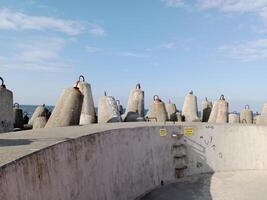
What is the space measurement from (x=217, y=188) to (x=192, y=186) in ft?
2.38

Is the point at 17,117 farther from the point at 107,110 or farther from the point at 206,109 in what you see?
the point at 206,109

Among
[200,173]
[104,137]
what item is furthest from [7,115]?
[200,173]

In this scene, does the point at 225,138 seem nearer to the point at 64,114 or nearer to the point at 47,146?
the point at 64,114

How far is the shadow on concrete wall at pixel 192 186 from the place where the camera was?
10.3 m

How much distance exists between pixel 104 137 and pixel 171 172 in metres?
4.56

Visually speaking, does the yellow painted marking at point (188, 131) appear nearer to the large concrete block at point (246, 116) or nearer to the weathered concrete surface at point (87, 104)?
the weathered concrete surface at point (87, 104)

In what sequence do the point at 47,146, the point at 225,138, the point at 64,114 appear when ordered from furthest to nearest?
the point at 225,138, the point at 64,114, the point at 47,146

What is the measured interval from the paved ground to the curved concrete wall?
426mm

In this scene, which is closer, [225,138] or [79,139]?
[79,139]

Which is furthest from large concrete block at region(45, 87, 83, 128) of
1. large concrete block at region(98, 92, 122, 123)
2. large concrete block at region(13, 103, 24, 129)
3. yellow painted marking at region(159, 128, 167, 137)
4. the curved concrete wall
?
large concrete block at region(13, 103, 24, 129)

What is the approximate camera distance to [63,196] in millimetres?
5793

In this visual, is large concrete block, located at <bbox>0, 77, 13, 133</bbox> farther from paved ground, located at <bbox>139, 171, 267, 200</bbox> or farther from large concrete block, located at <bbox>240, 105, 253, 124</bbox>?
large concrete block, located at <bbox>240, 105, 253, 124</bbox>

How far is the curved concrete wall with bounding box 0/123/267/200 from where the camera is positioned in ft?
16.3

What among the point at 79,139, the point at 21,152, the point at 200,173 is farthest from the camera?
the point at 200,173
